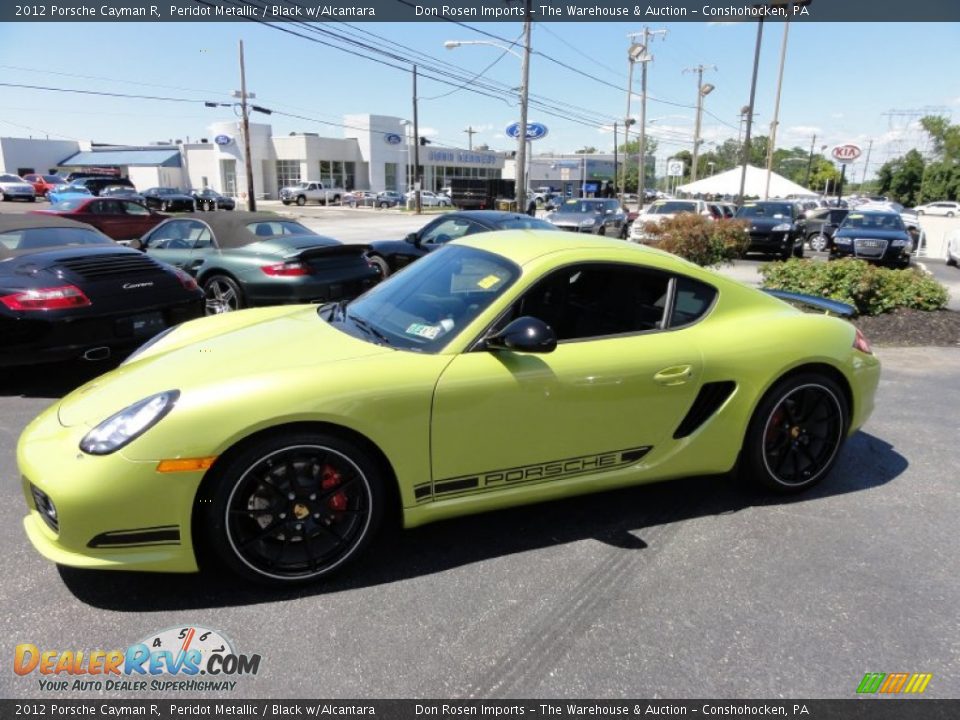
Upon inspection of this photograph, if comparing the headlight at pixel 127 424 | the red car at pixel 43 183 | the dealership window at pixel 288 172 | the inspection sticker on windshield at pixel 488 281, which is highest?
the dealership window at pixel 288 172

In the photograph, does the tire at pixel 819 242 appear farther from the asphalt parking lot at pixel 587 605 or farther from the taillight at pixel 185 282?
the taillight at pixel 185 282

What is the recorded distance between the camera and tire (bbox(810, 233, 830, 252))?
21364 mm

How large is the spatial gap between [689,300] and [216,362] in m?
2.35

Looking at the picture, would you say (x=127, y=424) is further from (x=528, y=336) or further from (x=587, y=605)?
(x=587, y=605)

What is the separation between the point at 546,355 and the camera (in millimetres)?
2910

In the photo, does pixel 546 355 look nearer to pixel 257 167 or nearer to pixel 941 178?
pixel 257 167

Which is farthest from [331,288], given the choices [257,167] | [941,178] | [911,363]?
[941,178]

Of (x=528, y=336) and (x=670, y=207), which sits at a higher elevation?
(x=670, y=207)

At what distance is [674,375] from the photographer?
3129 millimetres

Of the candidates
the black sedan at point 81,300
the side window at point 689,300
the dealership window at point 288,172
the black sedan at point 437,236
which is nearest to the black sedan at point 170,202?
the dealership window at point 288,172

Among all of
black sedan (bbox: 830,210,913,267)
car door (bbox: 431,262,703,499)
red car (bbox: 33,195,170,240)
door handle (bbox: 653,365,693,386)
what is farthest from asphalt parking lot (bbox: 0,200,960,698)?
red car (bbox: 33,195,170,240)

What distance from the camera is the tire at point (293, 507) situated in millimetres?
2492

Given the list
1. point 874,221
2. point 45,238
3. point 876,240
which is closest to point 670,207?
point 874,221

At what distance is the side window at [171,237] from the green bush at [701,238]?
767 centimetres
